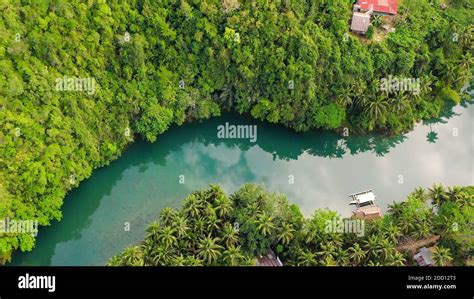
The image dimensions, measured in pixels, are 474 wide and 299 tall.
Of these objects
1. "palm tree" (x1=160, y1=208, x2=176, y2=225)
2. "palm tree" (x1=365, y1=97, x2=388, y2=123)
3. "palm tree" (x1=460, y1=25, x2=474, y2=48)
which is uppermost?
"palm tree" (x1=460, y1=25, x2=474, y2=48)

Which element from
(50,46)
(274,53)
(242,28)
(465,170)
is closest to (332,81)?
(274,53)

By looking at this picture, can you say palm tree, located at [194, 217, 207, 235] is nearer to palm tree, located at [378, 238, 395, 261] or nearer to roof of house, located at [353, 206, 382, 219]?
roof of house, located at [353, 206, 382, 219]

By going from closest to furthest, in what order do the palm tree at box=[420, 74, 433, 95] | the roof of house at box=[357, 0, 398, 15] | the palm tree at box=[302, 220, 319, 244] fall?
the palm tree at box=[302, 220, 319, 244] < the palm tree at box=[420, 74, 433, 95] < the roof of house at box=[357, 0, 398, 15]

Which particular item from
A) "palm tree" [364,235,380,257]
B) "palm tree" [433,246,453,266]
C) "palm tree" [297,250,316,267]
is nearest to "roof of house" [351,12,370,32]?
"palm tree" [364,235,380,257]

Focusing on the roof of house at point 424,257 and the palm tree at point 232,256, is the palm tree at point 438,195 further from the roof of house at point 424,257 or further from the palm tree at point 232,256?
the palm tree at point 232,256

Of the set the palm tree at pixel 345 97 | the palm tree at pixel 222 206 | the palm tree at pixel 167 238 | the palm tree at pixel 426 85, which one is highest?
the palm tree at pixel 426 85

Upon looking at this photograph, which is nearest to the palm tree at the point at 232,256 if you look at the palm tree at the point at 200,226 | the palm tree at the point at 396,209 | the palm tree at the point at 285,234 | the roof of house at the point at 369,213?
the palm tree at the point at 200,226

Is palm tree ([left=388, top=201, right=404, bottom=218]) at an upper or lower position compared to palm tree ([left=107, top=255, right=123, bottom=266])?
upper
